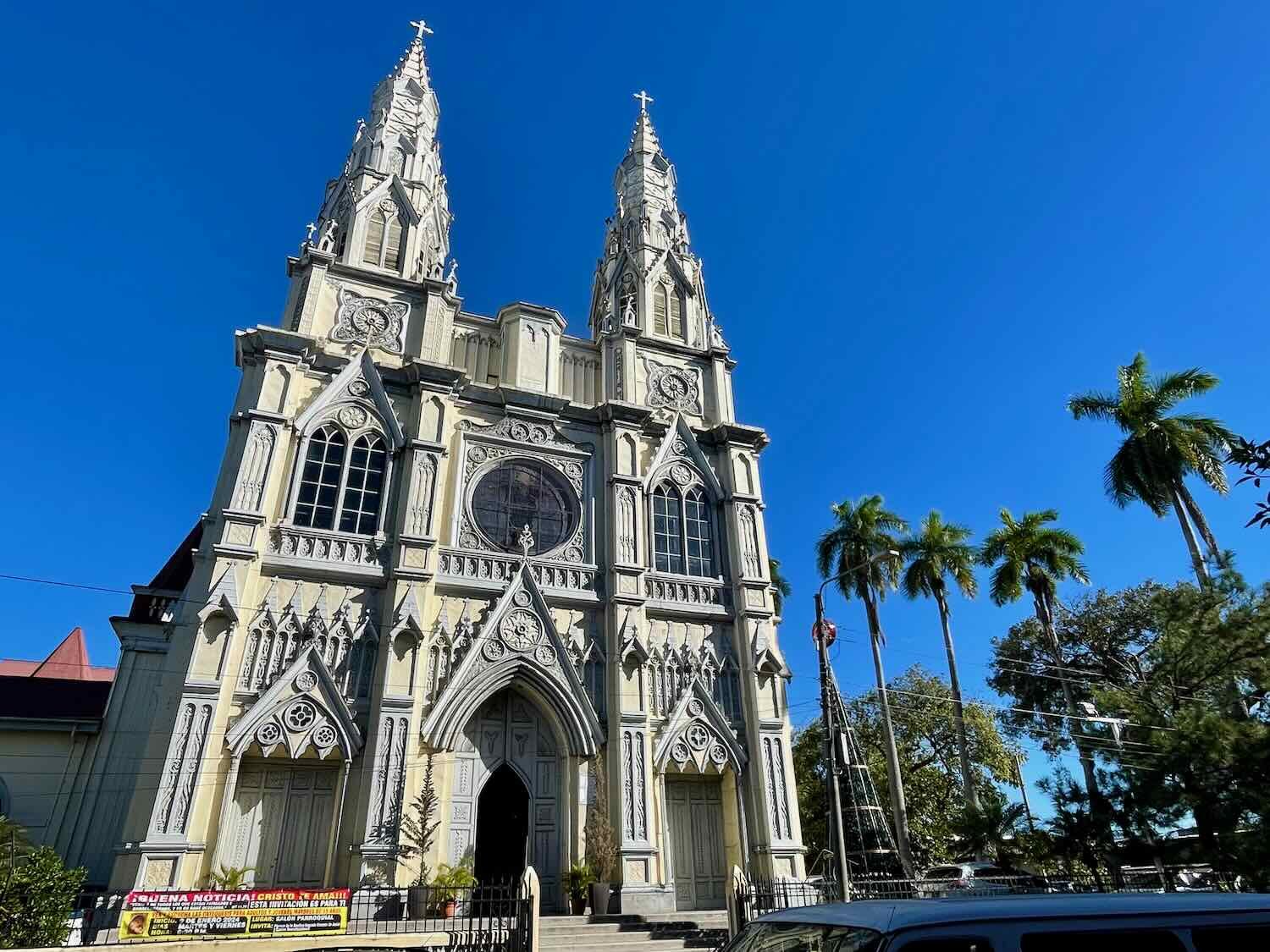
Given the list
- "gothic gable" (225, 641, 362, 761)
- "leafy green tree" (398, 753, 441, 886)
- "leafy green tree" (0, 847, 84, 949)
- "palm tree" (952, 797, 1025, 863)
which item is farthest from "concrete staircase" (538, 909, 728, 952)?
"leafy green tree" (0, 847, 84, 949)

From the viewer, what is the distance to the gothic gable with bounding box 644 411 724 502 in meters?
22.0

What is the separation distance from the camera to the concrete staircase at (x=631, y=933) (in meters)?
13.7

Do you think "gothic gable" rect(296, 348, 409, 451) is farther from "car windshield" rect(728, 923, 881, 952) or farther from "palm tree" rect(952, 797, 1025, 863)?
"palm tree" rect(952, 797, 1025, 863)

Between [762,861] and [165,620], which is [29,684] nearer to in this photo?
[165,620]

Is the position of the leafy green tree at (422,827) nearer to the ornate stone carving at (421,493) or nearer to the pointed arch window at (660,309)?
the ornate stone carving at (421,493)

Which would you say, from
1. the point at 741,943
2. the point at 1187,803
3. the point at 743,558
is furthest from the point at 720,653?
the point at 741,943

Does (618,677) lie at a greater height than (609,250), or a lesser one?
lesser

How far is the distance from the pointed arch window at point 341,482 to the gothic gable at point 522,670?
3.89 metres

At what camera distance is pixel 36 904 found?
9.95 metres

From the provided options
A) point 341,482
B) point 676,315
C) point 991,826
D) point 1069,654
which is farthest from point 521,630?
point 1069,654

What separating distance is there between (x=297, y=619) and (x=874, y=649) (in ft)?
64.7

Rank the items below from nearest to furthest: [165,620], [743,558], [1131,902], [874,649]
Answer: [1131,902]
[165,620]
[743,558]
[874,649]

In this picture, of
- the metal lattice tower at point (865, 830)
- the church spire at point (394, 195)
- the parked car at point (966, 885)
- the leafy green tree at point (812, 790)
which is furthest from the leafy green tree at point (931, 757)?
the church spire at point (394, 195)

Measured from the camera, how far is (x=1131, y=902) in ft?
12.9
